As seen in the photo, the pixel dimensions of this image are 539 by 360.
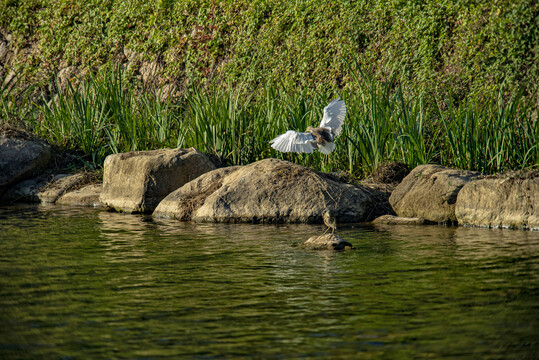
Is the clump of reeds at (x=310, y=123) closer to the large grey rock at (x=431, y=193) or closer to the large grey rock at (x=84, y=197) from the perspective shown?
the large grey rock at (x=431, y=193)

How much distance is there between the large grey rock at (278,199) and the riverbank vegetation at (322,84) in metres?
1.18

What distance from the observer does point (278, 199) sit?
868 cm

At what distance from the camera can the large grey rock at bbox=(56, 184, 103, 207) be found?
1102cm

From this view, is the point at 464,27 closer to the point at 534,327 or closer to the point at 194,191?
the point at 194,191

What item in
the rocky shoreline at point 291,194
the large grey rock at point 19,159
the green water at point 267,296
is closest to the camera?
the green water at point 267,296

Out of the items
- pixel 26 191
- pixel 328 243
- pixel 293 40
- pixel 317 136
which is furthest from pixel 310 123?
pixel 26 191

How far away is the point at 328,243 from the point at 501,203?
256cm

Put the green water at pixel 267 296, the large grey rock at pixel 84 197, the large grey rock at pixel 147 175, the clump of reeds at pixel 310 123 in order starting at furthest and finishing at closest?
the large grey rock at pixel 84 197 < the large grey rock at pixel 147 175 < the clump of reeds at pixel 310 123 < the green water at pixel 267 296

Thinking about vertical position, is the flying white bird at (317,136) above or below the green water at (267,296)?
above

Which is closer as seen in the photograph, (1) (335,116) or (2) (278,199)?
(2) (278,199)

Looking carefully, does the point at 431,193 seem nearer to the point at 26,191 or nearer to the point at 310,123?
the point at 310,123

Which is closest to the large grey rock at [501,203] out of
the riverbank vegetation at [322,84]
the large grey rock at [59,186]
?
the riverbank vegetation at [322,84]

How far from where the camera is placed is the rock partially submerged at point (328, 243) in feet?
21.2

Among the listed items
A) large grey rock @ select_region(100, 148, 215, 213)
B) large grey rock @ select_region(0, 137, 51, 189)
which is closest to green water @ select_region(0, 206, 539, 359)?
large grey rock @ select_region(100, 148, 215, 213)
